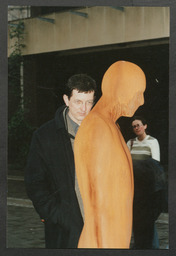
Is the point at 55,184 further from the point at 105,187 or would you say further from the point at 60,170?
the point at 105,187

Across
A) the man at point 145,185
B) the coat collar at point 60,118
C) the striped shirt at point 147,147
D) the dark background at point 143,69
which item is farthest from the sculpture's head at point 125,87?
the coat collar at point 60,118

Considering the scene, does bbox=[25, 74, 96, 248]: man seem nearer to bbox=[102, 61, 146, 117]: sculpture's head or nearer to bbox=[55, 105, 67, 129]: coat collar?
bbox=[55, 105, 67, 129]: coat collar

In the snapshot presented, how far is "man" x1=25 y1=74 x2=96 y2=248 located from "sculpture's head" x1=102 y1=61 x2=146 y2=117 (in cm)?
24

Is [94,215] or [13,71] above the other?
[13,71]

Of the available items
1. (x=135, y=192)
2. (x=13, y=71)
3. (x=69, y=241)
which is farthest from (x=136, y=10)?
(x=69, y=241)

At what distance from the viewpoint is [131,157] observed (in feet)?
17.8

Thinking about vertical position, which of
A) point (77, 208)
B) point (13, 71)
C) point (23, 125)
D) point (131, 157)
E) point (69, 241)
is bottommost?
point (69, 241)

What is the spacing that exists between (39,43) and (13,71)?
49 centimetres

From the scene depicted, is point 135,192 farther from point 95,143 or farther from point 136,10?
point 136,10

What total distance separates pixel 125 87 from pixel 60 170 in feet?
4.16

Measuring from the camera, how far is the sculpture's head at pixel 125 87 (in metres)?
5.52

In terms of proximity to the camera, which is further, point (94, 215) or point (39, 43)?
point (39, 43)

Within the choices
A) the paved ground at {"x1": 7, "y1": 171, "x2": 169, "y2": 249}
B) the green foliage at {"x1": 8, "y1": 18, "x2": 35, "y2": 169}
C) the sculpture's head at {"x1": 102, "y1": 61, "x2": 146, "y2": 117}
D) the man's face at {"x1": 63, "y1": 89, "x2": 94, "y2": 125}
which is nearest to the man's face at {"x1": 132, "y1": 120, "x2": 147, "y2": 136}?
the sculpture's head at {"x1": 102, "y1": 61, "x2": 146, "y2": 117}

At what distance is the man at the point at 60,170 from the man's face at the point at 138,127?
588 mm
